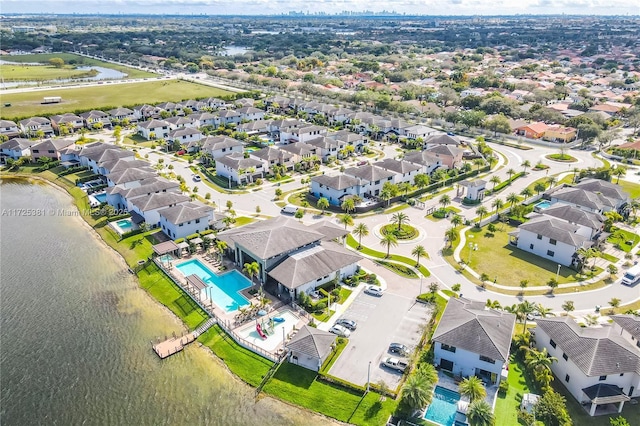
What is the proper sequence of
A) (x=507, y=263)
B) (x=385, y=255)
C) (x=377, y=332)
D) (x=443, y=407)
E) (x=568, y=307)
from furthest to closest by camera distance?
(x=385, y=255) < (x=507, y=263) < (x=568, y=307) < (x=377, y=332) < (x=443, y=407)

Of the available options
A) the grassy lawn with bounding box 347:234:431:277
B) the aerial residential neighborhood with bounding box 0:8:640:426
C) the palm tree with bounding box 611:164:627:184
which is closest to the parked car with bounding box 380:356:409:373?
the aerial residential neighborhood with bounding box 0:8:640:426

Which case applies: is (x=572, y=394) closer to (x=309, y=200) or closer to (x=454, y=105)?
(x=309, y=200)

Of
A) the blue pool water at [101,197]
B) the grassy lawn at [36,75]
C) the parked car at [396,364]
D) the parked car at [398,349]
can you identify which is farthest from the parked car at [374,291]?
the grassy lawn at [36,75]

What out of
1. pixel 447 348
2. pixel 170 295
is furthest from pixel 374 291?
pixel 170 295

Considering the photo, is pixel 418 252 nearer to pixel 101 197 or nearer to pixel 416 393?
pixel 416 393

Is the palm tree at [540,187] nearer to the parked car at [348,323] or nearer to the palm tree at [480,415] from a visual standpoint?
the parked car at [348,323]

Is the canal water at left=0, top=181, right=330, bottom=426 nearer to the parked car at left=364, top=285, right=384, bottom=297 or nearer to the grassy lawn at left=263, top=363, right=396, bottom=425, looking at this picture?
the grassy lawn at left=263, top=363, right=396, bottom=425
